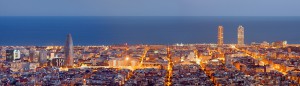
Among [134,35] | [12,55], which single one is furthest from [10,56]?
[134,35]

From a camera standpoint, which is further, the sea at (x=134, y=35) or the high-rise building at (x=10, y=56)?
the sea at (x=134, y=35)

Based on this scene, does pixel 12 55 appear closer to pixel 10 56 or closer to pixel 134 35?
pixel 10 56

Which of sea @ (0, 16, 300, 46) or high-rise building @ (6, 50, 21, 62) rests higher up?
sea @ (0, 16, 300, 46)

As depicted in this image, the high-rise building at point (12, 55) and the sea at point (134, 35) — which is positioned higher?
the sea at point (134, 35)

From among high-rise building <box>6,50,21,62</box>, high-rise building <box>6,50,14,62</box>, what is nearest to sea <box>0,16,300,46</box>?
high-rise building <box>6,50,21,62</box>

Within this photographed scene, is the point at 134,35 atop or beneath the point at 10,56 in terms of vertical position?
atop

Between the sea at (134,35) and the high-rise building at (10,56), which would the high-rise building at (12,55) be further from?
the sea at (134,35)

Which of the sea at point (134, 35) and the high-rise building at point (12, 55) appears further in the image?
the sea at point (134, 35)

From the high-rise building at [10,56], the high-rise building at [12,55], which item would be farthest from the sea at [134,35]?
the high-rise building at [10,56]

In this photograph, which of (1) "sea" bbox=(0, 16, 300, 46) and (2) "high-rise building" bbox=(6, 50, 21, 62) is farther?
(1) "sea" bbox=(0, 16, 300, 46)

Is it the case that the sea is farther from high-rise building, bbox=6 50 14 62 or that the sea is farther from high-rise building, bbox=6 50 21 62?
high-rise building, bbox=6 50 14 62

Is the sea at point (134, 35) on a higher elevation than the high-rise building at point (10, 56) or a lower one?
higher

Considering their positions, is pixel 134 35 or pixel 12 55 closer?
pixel 12 55
